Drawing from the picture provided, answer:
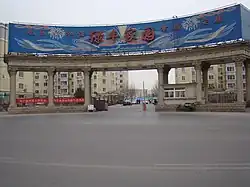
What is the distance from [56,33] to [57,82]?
231 feet

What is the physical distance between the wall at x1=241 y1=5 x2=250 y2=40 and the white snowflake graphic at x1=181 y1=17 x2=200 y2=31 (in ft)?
16.8

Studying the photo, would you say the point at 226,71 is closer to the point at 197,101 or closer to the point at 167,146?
the point at 197,101

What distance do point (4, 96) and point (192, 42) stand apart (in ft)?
147

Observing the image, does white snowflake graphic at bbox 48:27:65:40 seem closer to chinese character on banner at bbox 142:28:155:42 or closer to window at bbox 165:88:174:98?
chinese character on banner at bbox 142:28:155:42

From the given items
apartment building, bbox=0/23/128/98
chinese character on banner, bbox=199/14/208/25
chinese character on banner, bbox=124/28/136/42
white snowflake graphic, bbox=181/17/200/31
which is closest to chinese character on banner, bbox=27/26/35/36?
chinese character on banner, bbox=124/28/136/42

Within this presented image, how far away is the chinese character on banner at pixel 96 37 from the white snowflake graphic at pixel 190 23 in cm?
1114

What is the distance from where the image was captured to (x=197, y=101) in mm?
33688

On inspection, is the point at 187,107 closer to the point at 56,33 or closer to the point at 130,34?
the point at 130,34

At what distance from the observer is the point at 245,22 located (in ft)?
103

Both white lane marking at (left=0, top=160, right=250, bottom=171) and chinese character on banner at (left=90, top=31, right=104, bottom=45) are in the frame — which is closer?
white lane marking at (left=0, top=160, right=250, bottom=171)

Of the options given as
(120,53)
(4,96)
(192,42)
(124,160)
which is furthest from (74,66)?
(124,160)

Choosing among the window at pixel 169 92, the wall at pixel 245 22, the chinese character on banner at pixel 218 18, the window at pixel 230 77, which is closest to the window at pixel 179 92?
the window at pixel 169 92

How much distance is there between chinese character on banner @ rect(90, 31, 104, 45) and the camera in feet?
126

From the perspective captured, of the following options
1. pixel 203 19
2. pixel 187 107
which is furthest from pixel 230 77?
pixel 187 107
